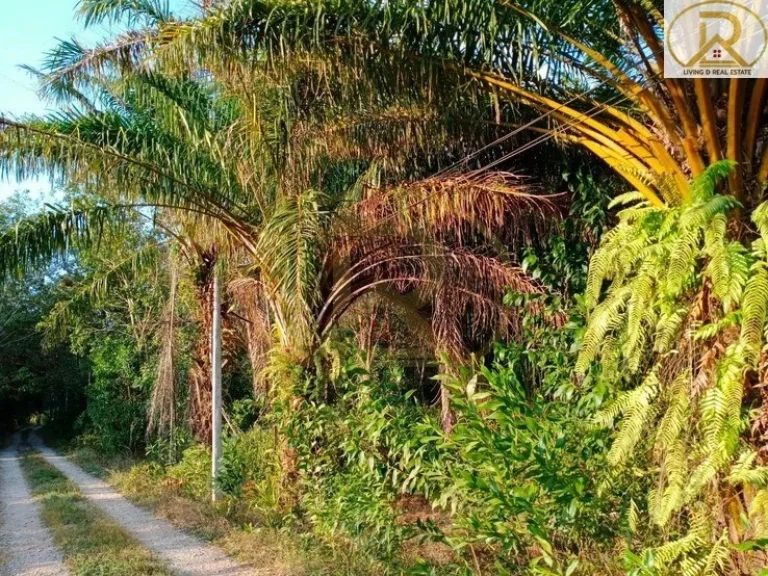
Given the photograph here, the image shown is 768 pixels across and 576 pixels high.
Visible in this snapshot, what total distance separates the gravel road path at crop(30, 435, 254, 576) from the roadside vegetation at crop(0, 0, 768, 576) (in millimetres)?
350

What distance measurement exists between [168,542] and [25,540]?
2.05 m

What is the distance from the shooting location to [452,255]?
7.88 metres

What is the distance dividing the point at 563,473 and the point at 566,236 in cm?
411

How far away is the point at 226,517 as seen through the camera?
860 cm

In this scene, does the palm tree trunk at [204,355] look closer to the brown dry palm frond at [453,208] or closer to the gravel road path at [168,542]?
the gravel road path at [168,542]

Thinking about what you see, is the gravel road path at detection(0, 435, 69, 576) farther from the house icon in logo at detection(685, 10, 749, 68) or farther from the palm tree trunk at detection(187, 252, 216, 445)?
the house icon in logo at detection(685, 10, 749, 68)

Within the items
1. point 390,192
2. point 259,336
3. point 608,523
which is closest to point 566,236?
point 390,192

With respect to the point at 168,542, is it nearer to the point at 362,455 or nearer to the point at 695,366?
the point at 362,455

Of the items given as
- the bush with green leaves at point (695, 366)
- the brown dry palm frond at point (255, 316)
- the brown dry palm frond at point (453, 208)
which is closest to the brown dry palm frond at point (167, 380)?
the brown dry palm frond at point (255, 316)

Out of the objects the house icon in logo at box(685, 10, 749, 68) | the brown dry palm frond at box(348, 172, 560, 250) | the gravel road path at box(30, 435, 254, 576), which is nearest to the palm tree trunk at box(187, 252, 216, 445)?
Answer: the gravel road path at box(30, 435, 254, 576)

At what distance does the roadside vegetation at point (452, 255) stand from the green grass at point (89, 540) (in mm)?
968

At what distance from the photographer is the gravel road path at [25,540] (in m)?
6.92

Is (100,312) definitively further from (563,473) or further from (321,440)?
(563,473)

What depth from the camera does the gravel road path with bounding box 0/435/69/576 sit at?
6.92m
